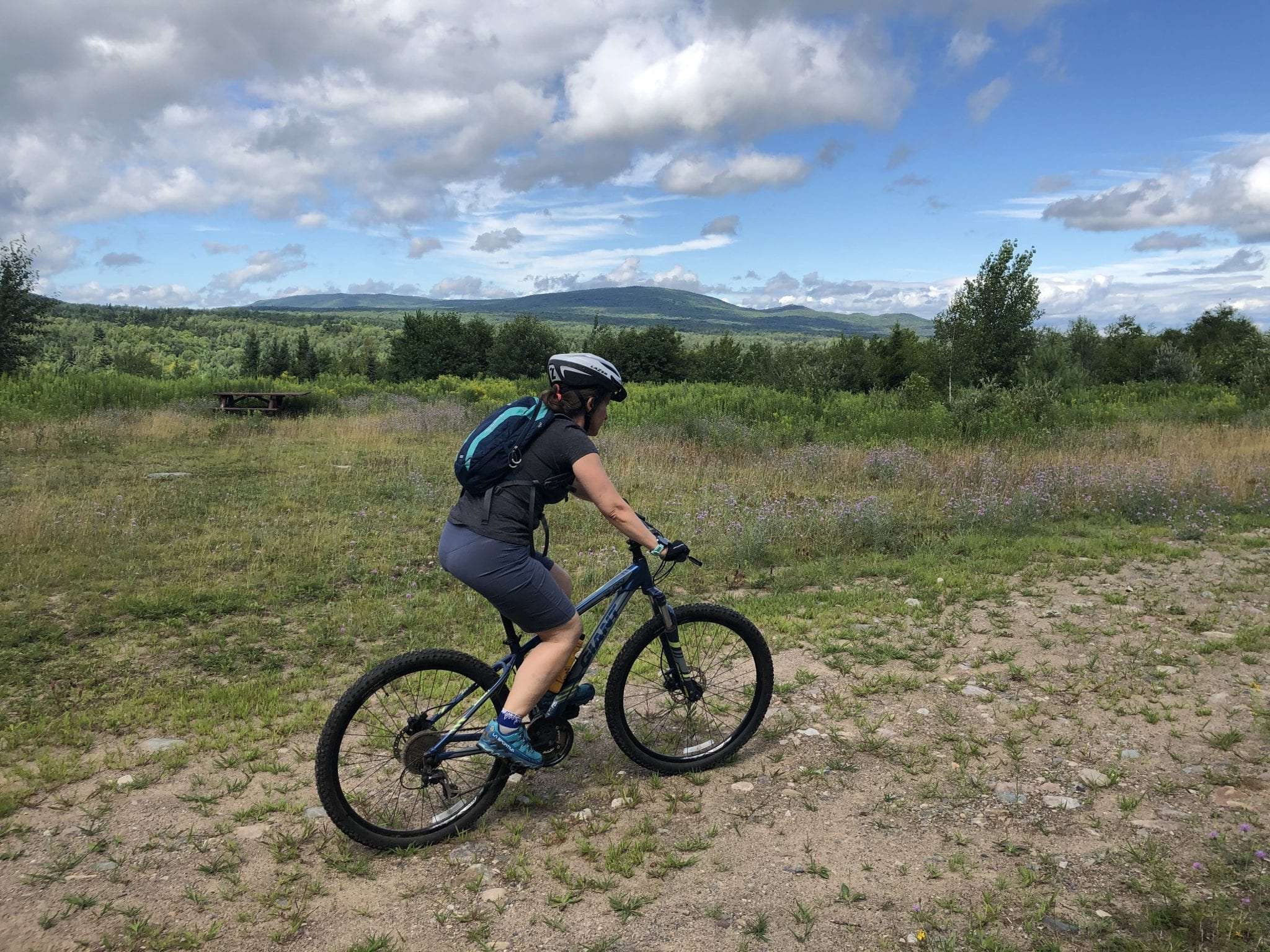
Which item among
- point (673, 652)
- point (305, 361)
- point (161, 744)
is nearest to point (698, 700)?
point (673, 652)

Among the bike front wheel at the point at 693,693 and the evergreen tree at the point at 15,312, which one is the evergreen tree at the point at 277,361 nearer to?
the evergreen tree at the point at 15,312

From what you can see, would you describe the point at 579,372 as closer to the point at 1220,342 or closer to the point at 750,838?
the point at 750,838

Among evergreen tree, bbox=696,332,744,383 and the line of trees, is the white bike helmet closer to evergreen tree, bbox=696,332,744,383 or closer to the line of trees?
the line of trees

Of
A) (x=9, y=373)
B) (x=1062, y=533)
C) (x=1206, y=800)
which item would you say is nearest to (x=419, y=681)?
(x=1206, y=800)

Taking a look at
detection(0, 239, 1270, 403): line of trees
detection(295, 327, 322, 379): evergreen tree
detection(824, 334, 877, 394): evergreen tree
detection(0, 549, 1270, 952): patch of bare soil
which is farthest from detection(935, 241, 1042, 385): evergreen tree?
detection(295, 327, 322, 379): evergreen tree

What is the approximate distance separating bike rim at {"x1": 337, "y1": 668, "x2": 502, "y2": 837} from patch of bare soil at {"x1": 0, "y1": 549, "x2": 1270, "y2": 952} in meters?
Result: 0.19

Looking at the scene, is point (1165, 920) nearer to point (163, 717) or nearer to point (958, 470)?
point (163, 717)

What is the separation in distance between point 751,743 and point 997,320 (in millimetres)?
35715

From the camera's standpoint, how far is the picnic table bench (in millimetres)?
24391

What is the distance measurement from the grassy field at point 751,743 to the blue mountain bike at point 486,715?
0.69ft

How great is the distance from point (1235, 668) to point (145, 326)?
131 m

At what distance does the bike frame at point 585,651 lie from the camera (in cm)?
385

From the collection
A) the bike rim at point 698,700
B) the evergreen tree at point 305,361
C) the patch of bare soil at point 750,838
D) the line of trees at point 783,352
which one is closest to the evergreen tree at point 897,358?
the line of trees at point 783,352

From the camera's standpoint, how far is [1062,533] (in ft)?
32.6
